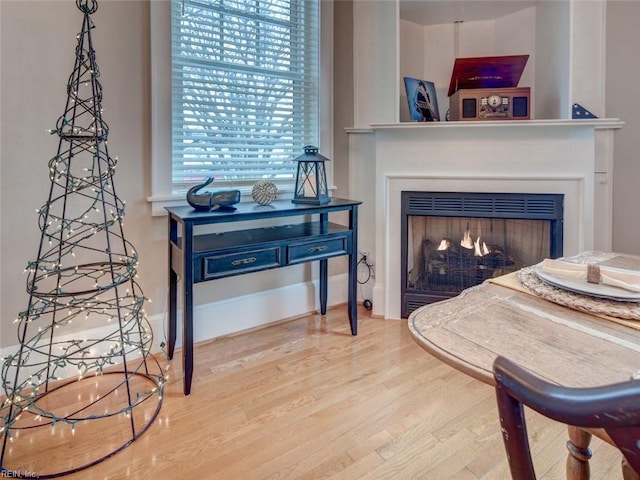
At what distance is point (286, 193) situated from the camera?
2803mm

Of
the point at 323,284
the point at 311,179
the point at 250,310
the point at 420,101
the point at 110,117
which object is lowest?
the point at 250,310

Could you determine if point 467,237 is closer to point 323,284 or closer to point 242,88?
point 323,284

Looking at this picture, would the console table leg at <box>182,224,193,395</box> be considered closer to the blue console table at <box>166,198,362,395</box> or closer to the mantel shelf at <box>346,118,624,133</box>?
the blue console table at <box>166,198,362,395</box>

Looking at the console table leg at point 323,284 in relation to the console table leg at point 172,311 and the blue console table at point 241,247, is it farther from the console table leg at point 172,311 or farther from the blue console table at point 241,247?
the console table leg at point 172,311

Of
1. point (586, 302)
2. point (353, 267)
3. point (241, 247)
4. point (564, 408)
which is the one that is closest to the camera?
point (564, 408)

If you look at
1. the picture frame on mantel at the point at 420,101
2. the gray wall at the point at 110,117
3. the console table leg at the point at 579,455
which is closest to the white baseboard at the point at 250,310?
the gray wall at the point at 110,117

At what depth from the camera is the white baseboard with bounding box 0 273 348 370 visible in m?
2.40

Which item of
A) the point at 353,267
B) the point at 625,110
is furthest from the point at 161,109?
the point at 625,110

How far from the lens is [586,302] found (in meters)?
0.90

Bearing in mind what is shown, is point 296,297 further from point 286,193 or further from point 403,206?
point 403,206

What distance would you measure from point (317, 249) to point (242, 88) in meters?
1.15

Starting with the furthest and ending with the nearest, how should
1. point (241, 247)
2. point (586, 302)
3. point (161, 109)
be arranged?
point (161, 109)
point (241, 247)
point (586, 302)

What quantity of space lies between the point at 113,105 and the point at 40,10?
1.61 feet

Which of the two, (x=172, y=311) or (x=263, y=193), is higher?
(x=263, y=193)
